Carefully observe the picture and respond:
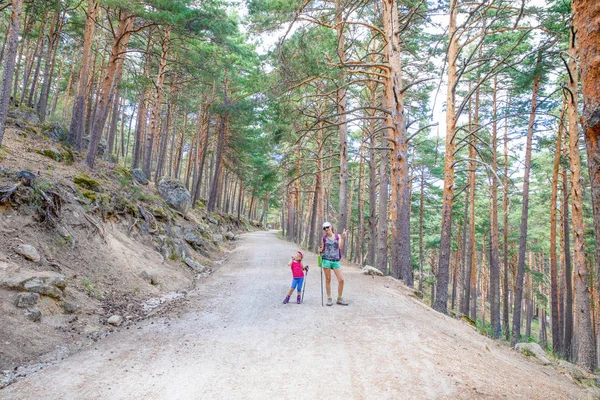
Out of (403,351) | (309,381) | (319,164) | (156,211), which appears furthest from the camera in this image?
(319,164)

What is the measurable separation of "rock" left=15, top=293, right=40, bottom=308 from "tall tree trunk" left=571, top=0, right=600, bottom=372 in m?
6.20

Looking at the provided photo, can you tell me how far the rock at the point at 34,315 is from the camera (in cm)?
425

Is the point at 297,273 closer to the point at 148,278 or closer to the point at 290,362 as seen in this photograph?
the point at 290,362

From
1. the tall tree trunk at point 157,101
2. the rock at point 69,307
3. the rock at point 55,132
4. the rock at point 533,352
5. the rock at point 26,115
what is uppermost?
the tall tree trunk at point 157,101

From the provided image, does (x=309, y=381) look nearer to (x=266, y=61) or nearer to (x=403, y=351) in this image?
(x=403, y=351)

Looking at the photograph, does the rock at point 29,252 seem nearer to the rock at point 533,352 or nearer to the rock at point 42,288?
the rock at point 42,288

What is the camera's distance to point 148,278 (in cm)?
761

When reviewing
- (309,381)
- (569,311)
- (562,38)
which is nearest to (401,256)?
(309,381)

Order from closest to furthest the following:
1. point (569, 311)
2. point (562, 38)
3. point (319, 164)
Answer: point (562, 38) → point (569, 311) → point (319, 164)

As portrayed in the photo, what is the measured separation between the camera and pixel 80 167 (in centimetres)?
1054

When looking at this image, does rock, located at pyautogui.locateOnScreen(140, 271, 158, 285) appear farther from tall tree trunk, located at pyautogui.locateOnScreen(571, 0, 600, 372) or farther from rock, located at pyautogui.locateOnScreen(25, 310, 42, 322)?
tall tree trunk, located at pyautogui.locateOnScreen(571, 0, 600, 372)

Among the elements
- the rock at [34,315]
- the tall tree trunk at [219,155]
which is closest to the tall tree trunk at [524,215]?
the rock at [34,315]

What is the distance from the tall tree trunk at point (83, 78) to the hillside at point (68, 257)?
4.41 ft

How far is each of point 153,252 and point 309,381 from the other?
7.30 meters
